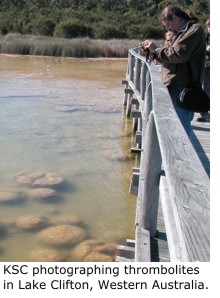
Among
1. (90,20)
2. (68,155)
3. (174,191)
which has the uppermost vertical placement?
(174,191)

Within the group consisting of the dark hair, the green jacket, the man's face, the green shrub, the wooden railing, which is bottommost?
the green shrub

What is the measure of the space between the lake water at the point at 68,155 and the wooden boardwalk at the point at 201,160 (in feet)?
4.16

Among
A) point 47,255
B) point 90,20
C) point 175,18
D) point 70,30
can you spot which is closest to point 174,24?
point 175,18

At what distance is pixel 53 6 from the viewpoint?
50.1 m

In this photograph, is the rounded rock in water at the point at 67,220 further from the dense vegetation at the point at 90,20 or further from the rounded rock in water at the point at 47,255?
the dense vegetation at the point at 90,20

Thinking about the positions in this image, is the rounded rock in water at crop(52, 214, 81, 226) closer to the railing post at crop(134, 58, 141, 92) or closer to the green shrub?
the railing post at crop(134, 58, 141, 92)

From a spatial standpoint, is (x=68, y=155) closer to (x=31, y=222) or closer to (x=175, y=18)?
(x=31, y=222)

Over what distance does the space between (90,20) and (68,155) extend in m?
34.6

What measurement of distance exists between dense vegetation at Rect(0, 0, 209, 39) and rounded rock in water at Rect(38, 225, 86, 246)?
25853 mm

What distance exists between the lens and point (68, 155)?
8.23 meters

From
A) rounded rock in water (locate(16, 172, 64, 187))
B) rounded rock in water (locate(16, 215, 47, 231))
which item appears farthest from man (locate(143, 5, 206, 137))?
rounded rock in water (locate(16, 172, 64, 187))

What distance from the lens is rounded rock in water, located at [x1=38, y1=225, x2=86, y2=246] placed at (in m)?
5.12
